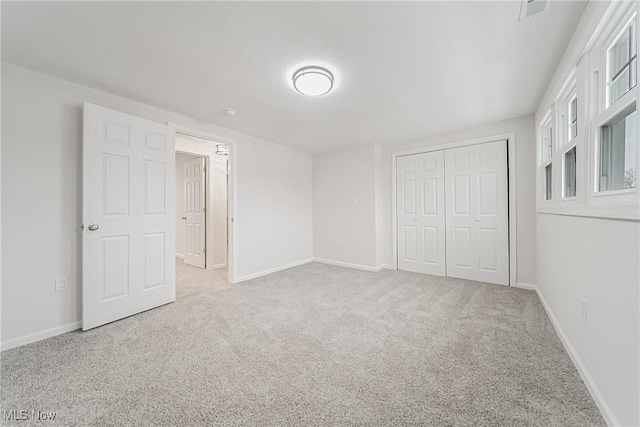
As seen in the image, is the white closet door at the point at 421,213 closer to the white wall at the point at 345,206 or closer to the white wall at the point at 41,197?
the white wall at the point at 345,206

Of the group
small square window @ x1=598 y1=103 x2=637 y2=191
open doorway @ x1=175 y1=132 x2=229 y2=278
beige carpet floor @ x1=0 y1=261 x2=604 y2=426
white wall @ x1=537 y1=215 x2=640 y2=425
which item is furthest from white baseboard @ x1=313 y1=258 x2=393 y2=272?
small square window @ x1=598 y1=103 x2=637 y2=191

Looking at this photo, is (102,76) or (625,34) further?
(102,76)

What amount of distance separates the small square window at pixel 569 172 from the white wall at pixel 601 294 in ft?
0.81

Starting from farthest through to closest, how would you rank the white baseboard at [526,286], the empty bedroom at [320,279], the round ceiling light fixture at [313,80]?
the white baseboard at [526,286], the round ceiling light fixture at [313,80], the empty bedroom at [320,279]

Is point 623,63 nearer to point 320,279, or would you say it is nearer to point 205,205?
point 320,279

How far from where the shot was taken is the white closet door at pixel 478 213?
339 cm

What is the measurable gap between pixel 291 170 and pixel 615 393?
4377 mm

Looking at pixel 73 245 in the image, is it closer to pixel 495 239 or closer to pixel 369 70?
pixel 369 70

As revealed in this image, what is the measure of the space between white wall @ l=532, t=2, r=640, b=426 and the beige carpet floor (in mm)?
178

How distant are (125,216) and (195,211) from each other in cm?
229

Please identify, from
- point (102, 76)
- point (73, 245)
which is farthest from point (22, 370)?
point (102, 76)

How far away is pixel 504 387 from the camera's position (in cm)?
145

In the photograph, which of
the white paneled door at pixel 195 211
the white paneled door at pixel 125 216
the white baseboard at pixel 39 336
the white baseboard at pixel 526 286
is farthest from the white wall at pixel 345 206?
the white baseboard at pixel 39 336

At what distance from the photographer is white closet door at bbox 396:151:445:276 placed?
154 inches
